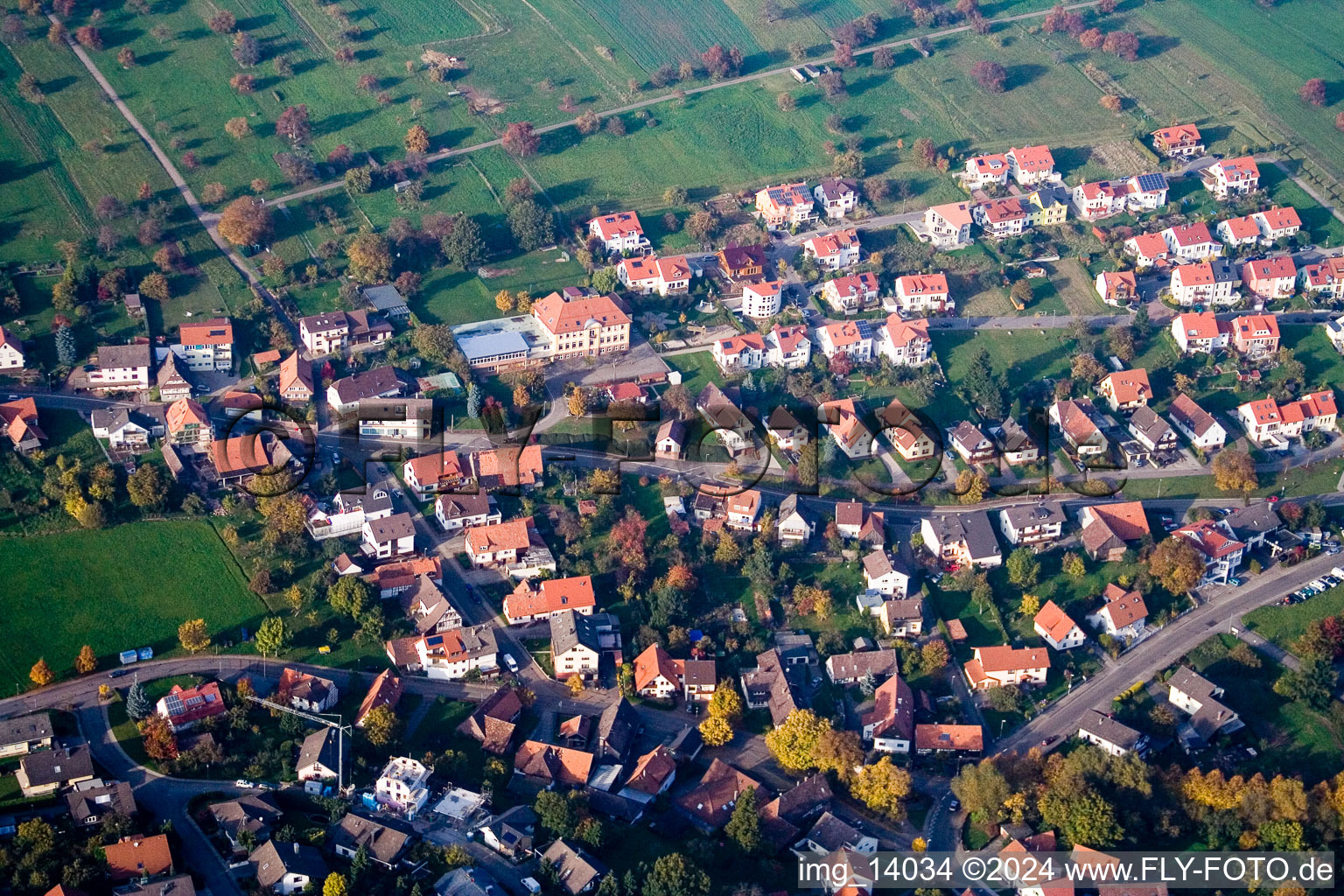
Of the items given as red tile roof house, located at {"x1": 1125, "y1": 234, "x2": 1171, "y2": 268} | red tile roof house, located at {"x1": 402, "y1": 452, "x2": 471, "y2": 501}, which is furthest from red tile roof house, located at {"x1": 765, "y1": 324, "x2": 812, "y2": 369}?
red tile roof house, located at {"x1": 1125, "y1": 234, "x2": 1171, "y2": 268}

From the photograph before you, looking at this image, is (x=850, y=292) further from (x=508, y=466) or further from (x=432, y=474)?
(x=432, y=474)

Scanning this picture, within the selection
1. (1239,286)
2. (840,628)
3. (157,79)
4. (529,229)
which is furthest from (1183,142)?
(157,79)

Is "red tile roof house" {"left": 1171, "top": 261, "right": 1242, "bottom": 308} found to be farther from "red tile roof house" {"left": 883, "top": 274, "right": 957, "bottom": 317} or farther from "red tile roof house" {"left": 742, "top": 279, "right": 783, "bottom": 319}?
"red tile roof house" {"left": 742, "top": 279, "right": 783, "bottom": 319}

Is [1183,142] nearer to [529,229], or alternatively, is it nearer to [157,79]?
[529,229]

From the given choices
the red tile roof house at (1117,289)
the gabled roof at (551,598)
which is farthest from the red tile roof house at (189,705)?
the red tile roof house at (1117,289)

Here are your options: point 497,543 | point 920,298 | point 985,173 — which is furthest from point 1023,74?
point 497,543

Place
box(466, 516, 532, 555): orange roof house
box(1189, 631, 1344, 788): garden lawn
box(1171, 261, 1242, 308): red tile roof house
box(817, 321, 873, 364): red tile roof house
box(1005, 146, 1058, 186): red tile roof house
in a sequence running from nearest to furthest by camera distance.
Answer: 1. box(1189, 631, 1344, 788): garden lawn
2. box(466, 516, 532, 555): orange roof house
3. box(817, 321, 873, 364): red tile roof house
4. box(1171, 261, 1242, 308): red tile roof house
5. box(1005, 146, 1058, 186): red tile roof house
